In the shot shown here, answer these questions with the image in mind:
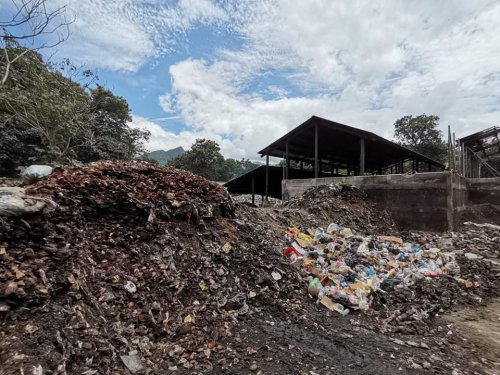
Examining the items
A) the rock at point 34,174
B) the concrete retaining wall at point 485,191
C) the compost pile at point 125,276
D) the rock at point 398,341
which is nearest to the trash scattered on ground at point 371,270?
the rock at point 398,341

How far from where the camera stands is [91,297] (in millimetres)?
2512

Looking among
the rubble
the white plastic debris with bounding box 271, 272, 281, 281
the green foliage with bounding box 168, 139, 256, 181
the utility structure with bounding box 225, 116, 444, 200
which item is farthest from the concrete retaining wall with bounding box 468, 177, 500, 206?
the green foliage with bounding box 168, 139, 256, 181

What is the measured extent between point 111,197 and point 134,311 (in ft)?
5.11

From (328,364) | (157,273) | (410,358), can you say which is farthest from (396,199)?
(157,273)

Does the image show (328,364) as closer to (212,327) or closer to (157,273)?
(212,327)

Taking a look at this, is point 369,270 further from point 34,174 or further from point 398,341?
point 34,174

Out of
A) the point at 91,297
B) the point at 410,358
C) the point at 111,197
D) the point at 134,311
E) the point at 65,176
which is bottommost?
the point at 410,358

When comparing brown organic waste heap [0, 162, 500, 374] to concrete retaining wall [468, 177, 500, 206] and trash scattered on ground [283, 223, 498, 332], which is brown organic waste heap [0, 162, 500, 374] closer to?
trash scattered on ground [283, 223, 498, 332]

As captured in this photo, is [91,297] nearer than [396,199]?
Yes

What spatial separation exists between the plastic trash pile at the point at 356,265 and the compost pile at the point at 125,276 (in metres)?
0.59

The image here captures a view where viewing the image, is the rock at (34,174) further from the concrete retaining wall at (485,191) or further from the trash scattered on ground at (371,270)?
the concrete retaining wall at (485,191)

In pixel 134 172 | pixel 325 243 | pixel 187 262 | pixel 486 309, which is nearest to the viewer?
pixel 187 262

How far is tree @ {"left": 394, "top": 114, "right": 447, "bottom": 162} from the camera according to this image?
22.4m

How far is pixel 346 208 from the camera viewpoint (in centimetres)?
766
